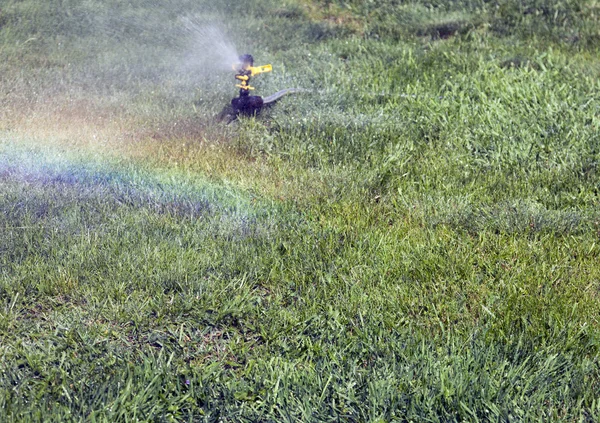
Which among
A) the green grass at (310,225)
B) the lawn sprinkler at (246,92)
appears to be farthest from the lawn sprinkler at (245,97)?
the green grass at (310,225)

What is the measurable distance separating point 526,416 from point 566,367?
38 cm

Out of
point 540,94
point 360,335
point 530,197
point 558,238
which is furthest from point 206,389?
point 540,94

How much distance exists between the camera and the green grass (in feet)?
8.51

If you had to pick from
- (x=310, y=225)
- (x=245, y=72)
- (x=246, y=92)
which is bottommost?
(x=310, y=225)

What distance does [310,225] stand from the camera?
379 centimetres

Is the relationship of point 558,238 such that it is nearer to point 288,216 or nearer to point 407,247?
point 407,247

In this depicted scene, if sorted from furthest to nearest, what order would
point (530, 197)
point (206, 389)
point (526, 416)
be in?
point (530, 197), point (206, 389), point (526, 416)

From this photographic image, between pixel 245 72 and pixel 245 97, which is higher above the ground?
pixel 245 72

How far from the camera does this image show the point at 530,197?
4258 mm

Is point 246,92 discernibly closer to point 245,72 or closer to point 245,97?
point 245,97

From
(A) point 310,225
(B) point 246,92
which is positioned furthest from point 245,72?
(A) point 310,225

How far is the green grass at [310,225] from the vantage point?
2594 mm

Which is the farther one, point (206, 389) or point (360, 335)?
point (360, 335)

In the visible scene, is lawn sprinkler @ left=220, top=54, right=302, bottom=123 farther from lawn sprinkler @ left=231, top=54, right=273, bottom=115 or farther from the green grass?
the green grass
